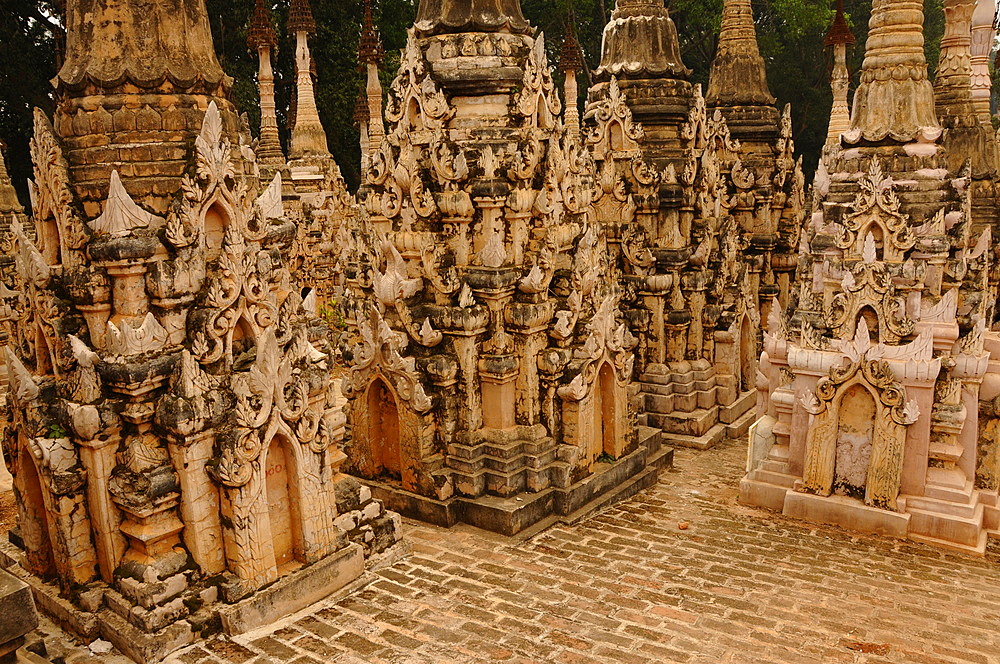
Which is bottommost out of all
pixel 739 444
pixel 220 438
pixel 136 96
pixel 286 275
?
pixel 739 444

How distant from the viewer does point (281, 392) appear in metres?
6.38

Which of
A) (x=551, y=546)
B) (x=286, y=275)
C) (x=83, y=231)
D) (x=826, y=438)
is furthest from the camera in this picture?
(x=826, y=438)

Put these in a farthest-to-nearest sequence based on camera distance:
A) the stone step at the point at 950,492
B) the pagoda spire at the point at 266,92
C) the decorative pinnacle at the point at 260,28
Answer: the decorative pinnacle at the point at 260,28 < the pagoda spire at the point at 266,92 < the stone step at the point at 950,492

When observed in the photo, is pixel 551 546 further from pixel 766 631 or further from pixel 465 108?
pixel 465 108

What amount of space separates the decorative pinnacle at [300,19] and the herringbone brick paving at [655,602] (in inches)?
733

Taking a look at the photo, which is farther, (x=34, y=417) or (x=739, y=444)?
(x=739, y=444)

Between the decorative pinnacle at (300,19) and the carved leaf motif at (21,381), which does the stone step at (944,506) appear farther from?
the decorative pinnacle at (300,19)

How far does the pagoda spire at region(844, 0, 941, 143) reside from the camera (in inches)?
361

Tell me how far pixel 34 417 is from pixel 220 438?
55.3 inches

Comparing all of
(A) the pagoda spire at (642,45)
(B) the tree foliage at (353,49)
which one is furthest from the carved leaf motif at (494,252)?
(B) the tree foliage at (353,49)

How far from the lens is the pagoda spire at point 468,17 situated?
8938 mm

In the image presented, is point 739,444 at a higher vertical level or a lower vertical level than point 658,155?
lower

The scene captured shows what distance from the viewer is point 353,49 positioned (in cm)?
3169

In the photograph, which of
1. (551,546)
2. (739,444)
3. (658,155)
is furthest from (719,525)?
(658,155)
